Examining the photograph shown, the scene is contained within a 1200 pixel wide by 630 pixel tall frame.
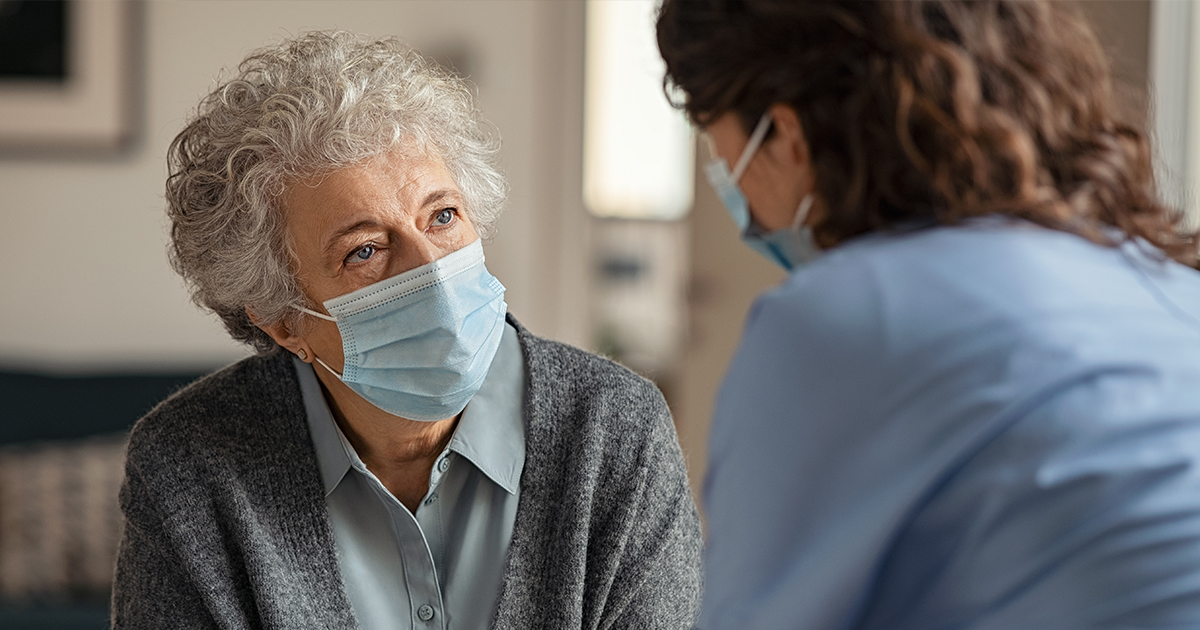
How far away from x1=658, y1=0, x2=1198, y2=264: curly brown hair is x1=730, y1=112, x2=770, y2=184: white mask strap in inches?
0.5

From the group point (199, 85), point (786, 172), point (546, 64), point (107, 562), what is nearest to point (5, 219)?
point (199, 85)

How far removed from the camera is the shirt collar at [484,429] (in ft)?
4.27

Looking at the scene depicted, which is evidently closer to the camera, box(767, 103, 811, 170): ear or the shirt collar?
box(767, 103, 811, 170): ear

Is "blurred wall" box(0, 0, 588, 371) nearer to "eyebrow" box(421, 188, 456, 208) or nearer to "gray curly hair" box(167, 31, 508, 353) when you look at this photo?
"gray curly hair" box(167, 31, 508, 353)

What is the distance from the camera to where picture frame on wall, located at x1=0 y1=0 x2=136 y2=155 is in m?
3.10

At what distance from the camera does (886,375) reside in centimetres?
69

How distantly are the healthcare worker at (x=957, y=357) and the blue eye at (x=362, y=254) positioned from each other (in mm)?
598

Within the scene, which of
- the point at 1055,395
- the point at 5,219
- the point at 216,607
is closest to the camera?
the point at 1055,395

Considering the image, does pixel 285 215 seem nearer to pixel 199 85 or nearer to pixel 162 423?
pixel 162 423

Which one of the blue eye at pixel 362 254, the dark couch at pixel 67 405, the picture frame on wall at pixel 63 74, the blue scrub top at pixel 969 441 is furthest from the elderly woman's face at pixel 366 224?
the picture frame on wall at pixel 63 74

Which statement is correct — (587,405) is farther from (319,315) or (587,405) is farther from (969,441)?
(969,441)

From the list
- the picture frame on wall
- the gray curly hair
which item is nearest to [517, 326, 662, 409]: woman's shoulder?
the gray curly hair

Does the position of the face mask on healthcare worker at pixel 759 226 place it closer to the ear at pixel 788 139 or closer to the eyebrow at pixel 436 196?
the ear at pixel 788 139

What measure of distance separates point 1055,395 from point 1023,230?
5.0 inches
